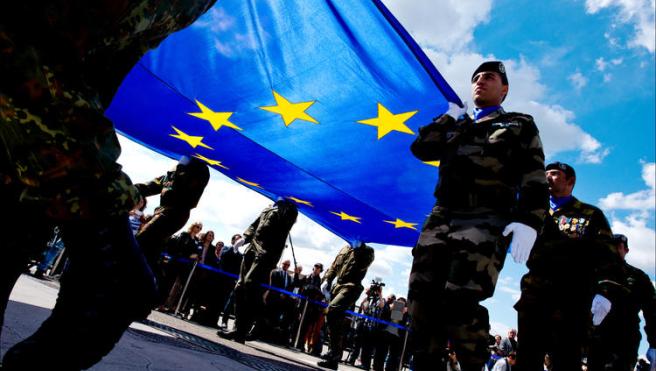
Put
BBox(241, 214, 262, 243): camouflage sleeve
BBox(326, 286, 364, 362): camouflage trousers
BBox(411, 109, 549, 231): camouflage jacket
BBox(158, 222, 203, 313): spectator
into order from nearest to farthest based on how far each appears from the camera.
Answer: BBox(411, 109, 549, 231): camouflage jacket → BBox(241, 214, 262, 243): camouflage sleeve → BBox(326, 286, 364, 362): camouflage trousers → BBox(158, 222, 203, 313): spectator

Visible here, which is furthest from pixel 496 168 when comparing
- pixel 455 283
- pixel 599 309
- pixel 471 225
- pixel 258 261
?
pixel 258 261

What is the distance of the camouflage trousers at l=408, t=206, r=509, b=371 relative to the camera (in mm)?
2107

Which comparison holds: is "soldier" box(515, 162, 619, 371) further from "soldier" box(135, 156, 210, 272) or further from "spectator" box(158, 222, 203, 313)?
"spectator" box(158, 222, 203, 313)

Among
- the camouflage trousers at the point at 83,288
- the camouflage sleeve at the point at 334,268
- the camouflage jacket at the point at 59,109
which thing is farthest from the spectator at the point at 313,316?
the camouflage jacket at the point at 59,109

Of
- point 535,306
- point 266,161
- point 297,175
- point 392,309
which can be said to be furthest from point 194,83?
point 392,309

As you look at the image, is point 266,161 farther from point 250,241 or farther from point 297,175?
point 250,241

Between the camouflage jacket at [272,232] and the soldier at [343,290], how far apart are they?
1423 millimetres

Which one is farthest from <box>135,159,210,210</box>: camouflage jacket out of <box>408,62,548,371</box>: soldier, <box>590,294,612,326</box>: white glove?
<box>590,294,612,326</box>: white glove

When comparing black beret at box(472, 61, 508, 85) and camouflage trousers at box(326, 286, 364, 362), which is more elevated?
black beret at box(472, 61, 508, 85)

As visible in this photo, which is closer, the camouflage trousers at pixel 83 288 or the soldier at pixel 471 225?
the camouflage trousers at pixel 83 288

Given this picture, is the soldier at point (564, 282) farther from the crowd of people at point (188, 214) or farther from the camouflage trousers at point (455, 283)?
the camouflage trousers at point (455, 283)

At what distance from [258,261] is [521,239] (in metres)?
3.69

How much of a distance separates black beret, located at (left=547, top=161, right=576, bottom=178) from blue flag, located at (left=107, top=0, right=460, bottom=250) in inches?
47.6

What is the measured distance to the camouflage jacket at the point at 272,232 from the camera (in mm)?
5359
